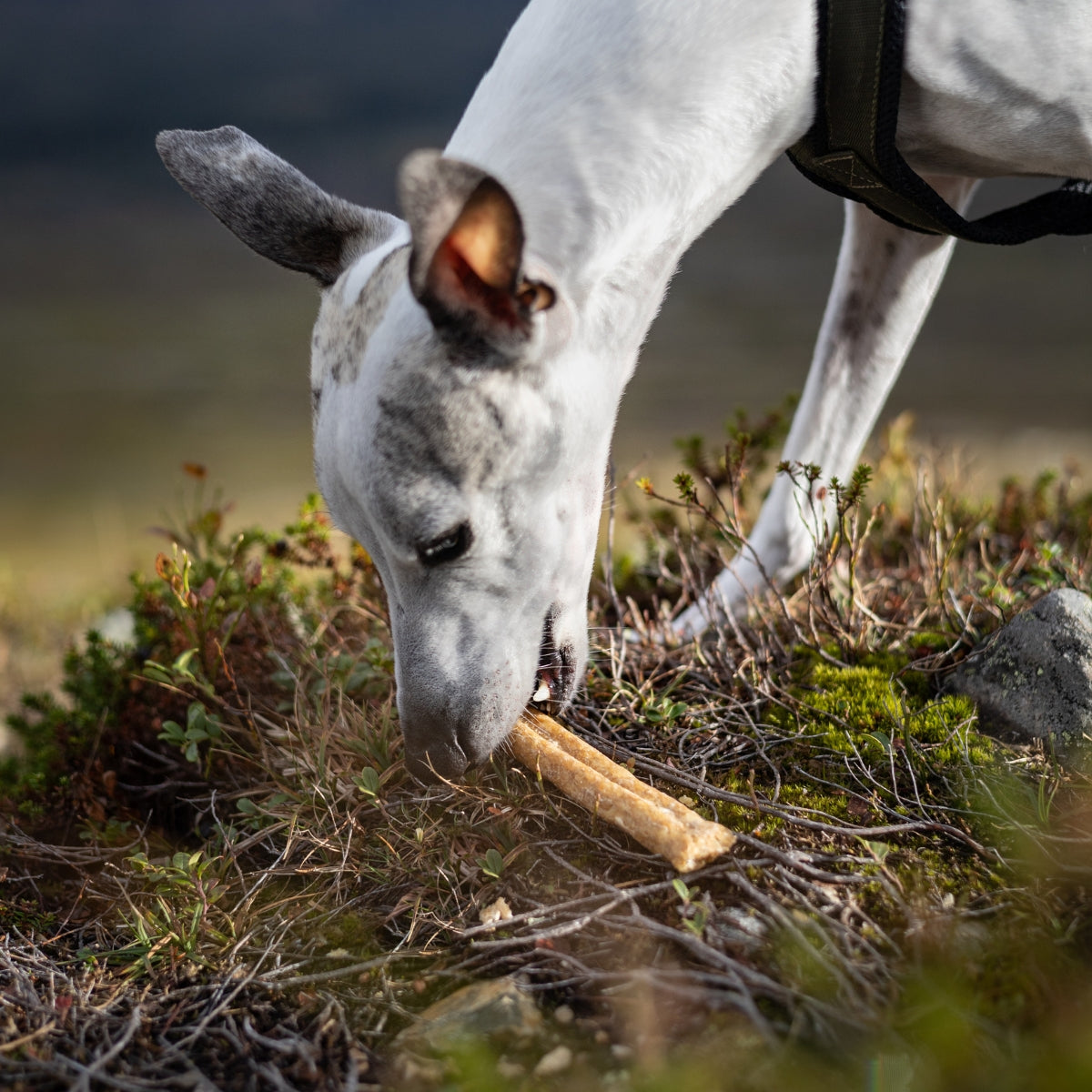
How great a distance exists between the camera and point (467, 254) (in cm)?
200

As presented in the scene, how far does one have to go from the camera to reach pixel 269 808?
8.82ft

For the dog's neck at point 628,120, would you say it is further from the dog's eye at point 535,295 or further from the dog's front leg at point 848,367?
the dog's front leg at point 848,367

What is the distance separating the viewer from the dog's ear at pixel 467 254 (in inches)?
71.7

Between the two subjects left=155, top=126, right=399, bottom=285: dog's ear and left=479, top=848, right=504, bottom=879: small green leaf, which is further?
left=155, top=126, right=399, bottom=285: dog's ear

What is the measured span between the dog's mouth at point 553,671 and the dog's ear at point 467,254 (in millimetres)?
778

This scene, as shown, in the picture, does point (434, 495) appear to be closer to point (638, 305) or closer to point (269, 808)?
point (638, 305)

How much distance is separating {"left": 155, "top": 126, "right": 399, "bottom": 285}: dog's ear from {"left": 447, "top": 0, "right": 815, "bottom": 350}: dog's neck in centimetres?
34

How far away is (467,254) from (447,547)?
2.22 feet

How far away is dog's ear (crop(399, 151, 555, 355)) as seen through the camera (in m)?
1.82

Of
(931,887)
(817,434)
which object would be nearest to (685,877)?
(931,887)

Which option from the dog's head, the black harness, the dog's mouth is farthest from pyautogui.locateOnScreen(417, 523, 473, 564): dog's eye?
the black harness

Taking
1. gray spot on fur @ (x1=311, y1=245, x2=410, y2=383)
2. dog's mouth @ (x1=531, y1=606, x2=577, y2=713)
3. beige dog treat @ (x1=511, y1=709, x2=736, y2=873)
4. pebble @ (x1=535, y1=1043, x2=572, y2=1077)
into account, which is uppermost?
gray spot on fur @ (x1=311, y1=245, x2=410, y2=383)

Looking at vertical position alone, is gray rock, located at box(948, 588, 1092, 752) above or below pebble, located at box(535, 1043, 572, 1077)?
above

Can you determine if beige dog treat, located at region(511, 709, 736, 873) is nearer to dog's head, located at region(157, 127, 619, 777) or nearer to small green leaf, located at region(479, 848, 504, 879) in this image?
dog's head, located at region(157, 127, 619, 777)
